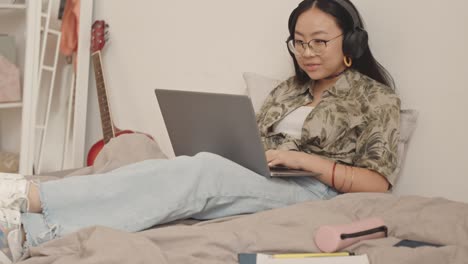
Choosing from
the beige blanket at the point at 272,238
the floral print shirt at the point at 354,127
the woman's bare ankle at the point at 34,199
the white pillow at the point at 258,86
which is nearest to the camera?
the beige blanket at the point at 272,238

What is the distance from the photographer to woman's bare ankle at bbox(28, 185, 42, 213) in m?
1.02

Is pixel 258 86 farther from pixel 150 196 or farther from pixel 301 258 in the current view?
pixel 301 258

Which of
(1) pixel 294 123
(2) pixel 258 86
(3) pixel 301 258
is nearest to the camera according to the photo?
(3) pixel 301 258

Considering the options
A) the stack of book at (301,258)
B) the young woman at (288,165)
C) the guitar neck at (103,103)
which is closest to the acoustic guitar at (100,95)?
the guitar neck at (103,103)

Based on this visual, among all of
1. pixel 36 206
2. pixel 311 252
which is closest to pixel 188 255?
pixel 311 252

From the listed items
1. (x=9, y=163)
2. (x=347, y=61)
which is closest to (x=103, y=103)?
(x=9, y=163)

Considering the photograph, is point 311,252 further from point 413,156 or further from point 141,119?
point 141,119

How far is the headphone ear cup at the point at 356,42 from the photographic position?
148cm

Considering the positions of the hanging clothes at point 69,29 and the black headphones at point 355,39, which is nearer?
the black headphones at point 355,39

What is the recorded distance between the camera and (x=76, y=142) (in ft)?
7.81

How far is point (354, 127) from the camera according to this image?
4.75ft

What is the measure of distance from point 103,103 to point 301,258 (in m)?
1.55

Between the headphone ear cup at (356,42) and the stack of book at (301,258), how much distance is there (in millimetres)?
735

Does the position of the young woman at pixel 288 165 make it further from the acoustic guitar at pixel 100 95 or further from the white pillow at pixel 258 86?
the acoustic guitar at pixel 100 95
